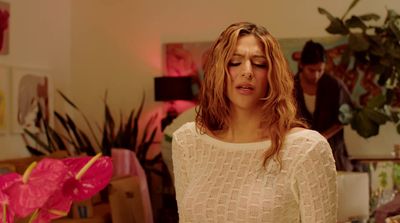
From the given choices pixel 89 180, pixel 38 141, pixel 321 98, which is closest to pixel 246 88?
pixel 89 180

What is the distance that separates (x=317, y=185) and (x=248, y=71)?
0.32 m

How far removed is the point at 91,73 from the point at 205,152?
3900mm

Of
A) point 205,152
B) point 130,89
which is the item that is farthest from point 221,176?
point 130,89

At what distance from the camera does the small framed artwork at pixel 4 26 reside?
4172 mm

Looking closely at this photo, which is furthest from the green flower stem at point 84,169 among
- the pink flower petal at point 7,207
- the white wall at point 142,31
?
the white wall at point 142,31

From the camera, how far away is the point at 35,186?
81 cm

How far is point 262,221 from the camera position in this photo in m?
1.31

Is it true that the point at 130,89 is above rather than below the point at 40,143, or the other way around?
above

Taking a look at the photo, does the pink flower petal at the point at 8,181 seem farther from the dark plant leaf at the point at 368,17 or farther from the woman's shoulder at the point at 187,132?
the dark plant leaf at the point at 368,17

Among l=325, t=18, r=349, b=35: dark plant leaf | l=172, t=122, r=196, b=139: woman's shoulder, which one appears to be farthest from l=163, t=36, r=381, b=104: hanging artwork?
l=172, t=122, r=196, b=139: woman's shoulder

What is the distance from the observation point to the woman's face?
1.38 meters

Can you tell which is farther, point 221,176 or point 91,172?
point 221,176

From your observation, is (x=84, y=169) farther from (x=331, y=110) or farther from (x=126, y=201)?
(x=331, y=110)

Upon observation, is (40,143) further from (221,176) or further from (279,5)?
(221,176)
